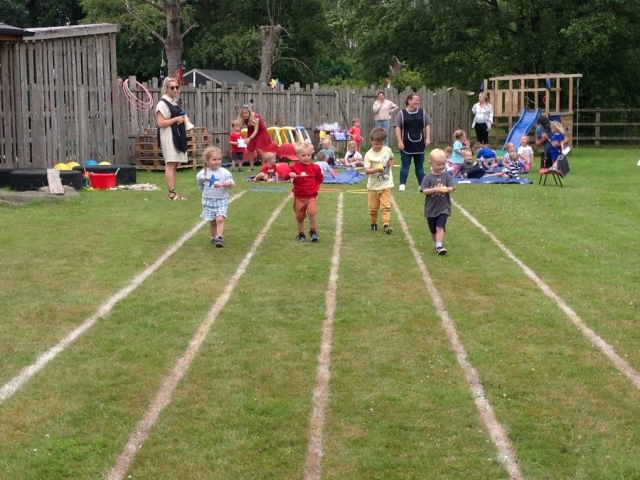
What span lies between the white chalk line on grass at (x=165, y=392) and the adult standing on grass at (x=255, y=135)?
504 inches

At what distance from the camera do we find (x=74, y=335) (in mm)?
6430

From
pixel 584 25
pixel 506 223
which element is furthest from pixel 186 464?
pixel 584 25

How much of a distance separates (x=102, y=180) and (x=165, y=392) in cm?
1151

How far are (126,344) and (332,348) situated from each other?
1.41 meters

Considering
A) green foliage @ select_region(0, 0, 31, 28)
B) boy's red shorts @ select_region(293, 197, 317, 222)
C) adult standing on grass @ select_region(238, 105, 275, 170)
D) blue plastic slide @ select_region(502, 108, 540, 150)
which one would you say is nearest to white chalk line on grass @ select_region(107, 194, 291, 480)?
boy's red shorts @ select_region(293, 197, 317, 222)

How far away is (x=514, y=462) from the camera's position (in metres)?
4.28

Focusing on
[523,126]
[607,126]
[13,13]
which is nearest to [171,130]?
[523,126]

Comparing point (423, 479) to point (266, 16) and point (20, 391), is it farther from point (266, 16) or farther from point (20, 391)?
point (266, 16)

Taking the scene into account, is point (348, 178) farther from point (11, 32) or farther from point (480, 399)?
point (480, 399)

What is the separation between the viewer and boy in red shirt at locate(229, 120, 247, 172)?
68.6ft

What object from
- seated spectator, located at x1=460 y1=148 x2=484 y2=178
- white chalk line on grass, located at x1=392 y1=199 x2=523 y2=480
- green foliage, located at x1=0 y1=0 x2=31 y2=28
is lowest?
white chalk line on grass, located at x1=392 y1=199 x2=523 y2=480

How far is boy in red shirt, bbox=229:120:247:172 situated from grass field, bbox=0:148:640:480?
384 inches

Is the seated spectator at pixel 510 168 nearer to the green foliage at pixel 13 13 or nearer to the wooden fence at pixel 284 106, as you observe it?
the wooden fence at pixel 284 106

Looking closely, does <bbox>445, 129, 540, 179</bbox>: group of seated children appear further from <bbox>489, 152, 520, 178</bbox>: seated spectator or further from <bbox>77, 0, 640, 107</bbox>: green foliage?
<bbox>77, 0, 640, 107</bbox>: green foliage
